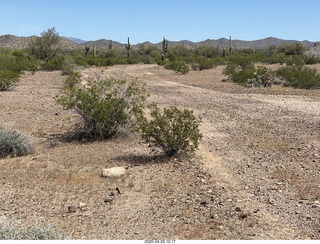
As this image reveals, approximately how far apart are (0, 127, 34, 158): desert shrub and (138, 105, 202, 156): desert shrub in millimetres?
2638

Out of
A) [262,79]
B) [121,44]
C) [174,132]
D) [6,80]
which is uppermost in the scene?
[121,44]

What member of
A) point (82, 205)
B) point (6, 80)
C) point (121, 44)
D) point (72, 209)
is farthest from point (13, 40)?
point (72, 209)

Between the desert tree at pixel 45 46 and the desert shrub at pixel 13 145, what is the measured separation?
4772 cm

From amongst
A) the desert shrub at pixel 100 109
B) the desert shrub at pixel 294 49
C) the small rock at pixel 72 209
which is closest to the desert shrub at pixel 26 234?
the small rock at pixel 72 209

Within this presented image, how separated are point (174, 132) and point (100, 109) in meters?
2.33

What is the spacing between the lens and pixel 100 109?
11.0 m

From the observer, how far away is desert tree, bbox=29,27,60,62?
184 feet

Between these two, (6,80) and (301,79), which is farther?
(301,79)

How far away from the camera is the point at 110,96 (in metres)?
11.4

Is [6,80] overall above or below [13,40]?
below

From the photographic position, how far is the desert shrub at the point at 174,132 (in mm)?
9531

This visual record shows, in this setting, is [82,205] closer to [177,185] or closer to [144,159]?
[177,185]

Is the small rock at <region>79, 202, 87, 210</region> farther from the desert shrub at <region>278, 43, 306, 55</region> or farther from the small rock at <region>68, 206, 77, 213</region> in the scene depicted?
the desert shrub at <region>278, 43, 306, 55</region>

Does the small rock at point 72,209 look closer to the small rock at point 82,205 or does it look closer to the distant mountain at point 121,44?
the small rock at point 82,205
